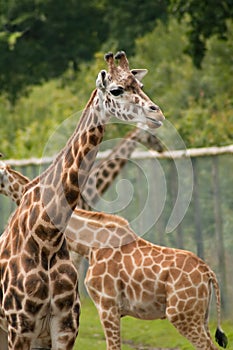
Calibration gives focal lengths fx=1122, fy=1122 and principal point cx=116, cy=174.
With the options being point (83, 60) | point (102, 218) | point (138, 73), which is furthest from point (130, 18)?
point (138, 73)

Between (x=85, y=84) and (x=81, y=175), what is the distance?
16.6 m

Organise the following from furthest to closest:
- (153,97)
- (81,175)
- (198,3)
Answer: (153,97) → (198,3) → (81,175)

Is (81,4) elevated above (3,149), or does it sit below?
above

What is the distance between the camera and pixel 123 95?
267 inches

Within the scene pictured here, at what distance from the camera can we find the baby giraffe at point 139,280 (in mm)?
9211

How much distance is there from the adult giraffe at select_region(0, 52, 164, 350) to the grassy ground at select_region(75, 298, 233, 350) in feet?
11.1

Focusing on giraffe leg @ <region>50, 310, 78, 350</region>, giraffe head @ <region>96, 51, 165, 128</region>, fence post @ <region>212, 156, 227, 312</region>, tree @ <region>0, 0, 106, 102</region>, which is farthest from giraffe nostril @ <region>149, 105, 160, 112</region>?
tree @ <region>0, 0, 106, 102</region>

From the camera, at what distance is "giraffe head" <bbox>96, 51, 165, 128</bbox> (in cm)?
665

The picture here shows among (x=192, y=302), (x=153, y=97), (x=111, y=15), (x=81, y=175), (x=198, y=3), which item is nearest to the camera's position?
(x=81, y=175)

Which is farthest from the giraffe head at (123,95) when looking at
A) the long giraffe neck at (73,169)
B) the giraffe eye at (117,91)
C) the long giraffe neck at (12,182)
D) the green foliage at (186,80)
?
the green foliage at (186,80)

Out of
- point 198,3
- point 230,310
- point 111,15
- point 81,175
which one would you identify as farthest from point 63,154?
point 111,15

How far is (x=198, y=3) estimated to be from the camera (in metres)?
15.1

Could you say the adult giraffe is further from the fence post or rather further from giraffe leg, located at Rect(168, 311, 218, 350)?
the fence post

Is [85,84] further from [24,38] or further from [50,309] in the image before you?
[50,309]
